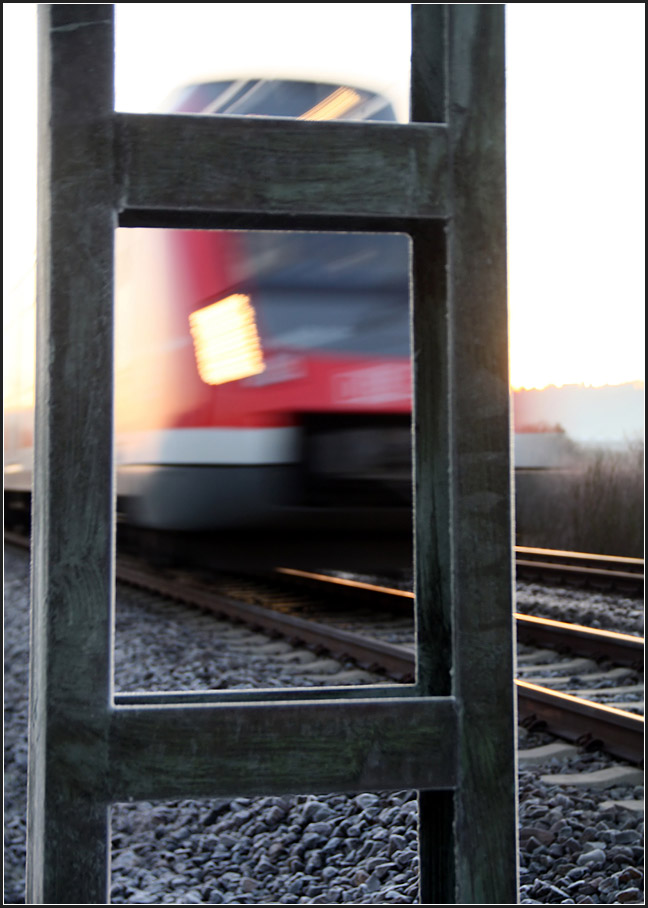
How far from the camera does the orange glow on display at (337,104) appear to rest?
5.63 m

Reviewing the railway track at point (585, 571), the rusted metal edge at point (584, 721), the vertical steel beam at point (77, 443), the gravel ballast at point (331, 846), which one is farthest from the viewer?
the railway track at point (585, 571)

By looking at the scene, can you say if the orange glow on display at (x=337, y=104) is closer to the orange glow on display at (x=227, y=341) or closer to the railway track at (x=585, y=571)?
the orange glow on display at (x=227, y=341)

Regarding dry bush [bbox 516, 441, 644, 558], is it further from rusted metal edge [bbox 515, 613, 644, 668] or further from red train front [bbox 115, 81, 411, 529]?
red train front [bbox 115, 81, 411, 529]

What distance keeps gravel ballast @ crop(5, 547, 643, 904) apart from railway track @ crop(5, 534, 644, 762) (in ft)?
0.43

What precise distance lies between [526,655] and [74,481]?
14.5 feet

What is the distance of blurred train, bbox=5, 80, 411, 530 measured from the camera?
211 inches

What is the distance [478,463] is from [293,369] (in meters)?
4.23

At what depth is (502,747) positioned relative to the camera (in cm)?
114

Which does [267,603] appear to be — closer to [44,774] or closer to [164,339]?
[164,339]

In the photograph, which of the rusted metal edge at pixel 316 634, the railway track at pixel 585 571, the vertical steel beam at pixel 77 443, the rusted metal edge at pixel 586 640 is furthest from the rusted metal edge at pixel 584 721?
the railway track at pixel 585 571

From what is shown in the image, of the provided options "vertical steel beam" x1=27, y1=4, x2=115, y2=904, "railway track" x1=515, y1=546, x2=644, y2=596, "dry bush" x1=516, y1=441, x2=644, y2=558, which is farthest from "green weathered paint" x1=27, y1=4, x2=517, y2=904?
"dry bush" x1=516, y1=441, x2=644, y2=558

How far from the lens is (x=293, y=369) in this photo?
5348 millimetres

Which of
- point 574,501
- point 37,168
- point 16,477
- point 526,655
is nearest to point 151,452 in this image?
point 526,655

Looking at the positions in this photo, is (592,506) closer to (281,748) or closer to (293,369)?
(293,369)
